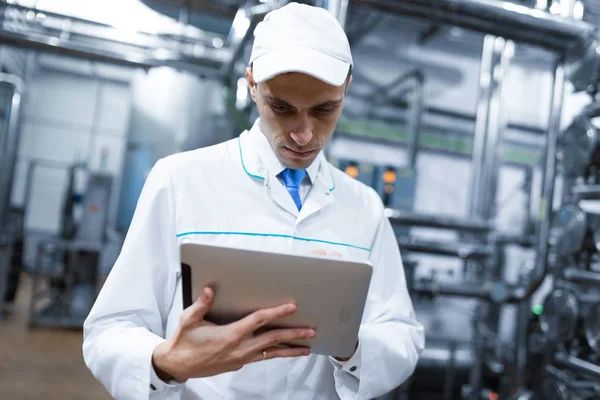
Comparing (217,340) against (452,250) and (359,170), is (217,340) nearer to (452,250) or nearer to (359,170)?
(452,250)

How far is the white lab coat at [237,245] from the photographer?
88 cm

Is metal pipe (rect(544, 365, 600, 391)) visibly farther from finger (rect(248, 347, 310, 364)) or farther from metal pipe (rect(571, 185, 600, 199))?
finger (rect(248, 347, 310, 364))

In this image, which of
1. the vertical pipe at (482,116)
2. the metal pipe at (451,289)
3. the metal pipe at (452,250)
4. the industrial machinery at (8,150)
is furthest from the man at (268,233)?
the industrial machinery at (8,150)

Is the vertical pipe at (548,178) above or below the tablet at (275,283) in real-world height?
above

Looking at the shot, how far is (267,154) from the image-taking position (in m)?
1.01

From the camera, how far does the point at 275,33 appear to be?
2.93 ft

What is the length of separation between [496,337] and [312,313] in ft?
10.6

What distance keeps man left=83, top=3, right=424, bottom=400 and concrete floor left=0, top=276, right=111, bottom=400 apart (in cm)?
260

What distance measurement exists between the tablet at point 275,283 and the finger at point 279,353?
44mm

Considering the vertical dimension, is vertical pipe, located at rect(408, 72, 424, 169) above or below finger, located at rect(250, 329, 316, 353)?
above

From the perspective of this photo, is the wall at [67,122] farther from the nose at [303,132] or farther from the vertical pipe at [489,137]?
the nose at [303,132]

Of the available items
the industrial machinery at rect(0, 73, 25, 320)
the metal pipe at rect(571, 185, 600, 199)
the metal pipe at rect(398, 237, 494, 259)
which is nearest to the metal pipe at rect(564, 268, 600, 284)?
the metal pipe at rect(571, 185, 600, 199)

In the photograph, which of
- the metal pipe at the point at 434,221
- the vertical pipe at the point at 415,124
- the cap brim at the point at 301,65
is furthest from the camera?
the vertical pipe at the point at 415,124

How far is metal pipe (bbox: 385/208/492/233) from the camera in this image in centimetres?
281
